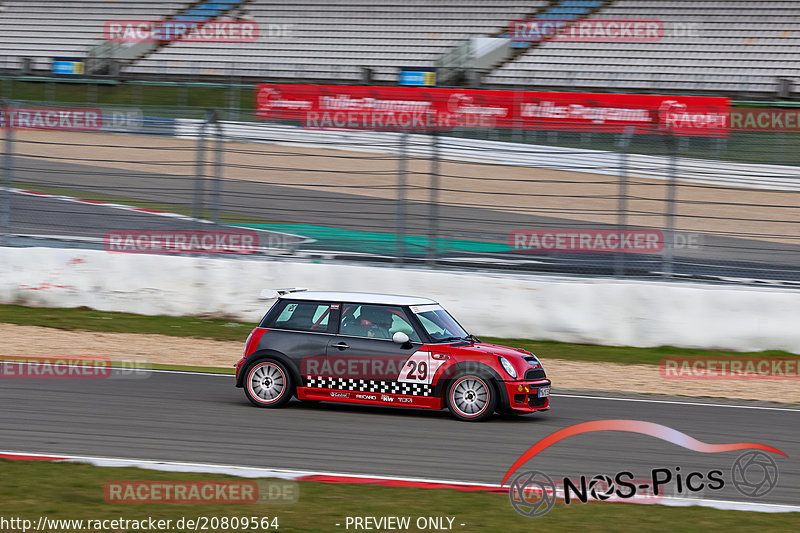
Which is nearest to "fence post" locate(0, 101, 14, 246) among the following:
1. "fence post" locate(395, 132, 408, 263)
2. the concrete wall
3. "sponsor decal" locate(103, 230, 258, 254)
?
the concrete wall

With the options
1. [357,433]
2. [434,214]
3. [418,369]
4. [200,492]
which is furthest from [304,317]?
[434,214]

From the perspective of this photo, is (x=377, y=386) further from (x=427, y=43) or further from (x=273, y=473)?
(x=427, y=43)

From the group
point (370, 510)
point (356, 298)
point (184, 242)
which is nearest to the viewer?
point (370, 510)

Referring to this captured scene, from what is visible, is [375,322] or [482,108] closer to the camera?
[375,322]

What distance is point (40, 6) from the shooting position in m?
40.1

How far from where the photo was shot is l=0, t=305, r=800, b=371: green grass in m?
13.3

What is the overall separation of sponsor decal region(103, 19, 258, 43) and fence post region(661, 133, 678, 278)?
25.0m

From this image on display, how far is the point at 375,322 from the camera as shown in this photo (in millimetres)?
9594

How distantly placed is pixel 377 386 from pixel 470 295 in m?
4.96

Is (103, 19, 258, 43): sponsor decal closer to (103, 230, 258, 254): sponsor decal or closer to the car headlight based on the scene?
(103, 230, 258, 254): sponsor decal

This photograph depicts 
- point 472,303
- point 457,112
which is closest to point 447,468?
point 472,303

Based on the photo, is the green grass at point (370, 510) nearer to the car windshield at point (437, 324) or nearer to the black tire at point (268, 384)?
the black tire at point (268, 384)

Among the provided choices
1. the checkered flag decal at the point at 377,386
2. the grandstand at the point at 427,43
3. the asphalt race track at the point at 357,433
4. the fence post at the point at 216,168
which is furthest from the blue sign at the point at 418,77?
the checkered flag decal at the point at 377,386

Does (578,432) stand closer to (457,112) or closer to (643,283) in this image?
(643,283)
